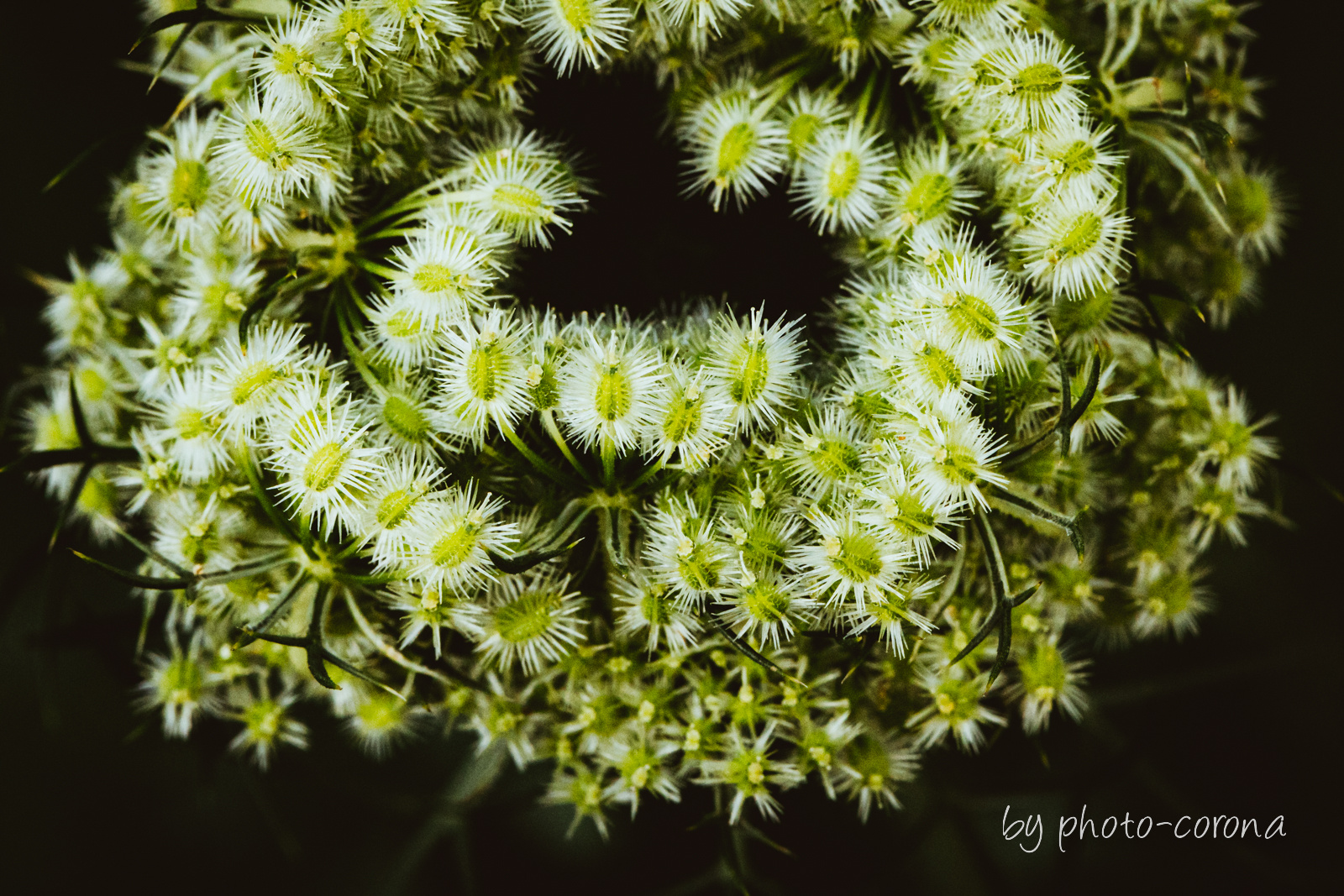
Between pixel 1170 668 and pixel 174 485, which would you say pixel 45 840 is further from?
pixel 1170 668

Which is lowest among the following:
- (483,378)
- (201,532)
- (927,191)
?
(201,532)

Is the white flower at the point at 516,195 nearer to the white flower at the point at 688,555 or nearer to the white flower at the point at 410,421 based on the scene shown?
the white flower at the point at 410,421

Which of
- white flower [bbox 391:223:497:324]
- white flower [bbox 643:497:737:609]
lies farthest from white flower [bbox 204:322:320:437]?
white flower [bbox 643:497:737:609]

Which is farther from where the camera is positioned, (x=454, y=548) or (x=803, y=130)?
(x=803, y=130)

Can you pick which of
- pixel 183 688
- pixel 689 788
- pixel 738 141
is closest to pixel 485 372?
pixel 738 141

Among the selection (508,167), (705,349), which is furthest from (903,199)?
(508,167)

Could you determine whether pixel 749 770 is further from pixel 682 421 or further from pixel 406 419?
pixel 406 419

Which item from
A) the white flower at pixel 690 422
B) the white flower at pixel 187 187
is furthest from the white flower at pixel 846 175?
the white flower at pixel 187 187
